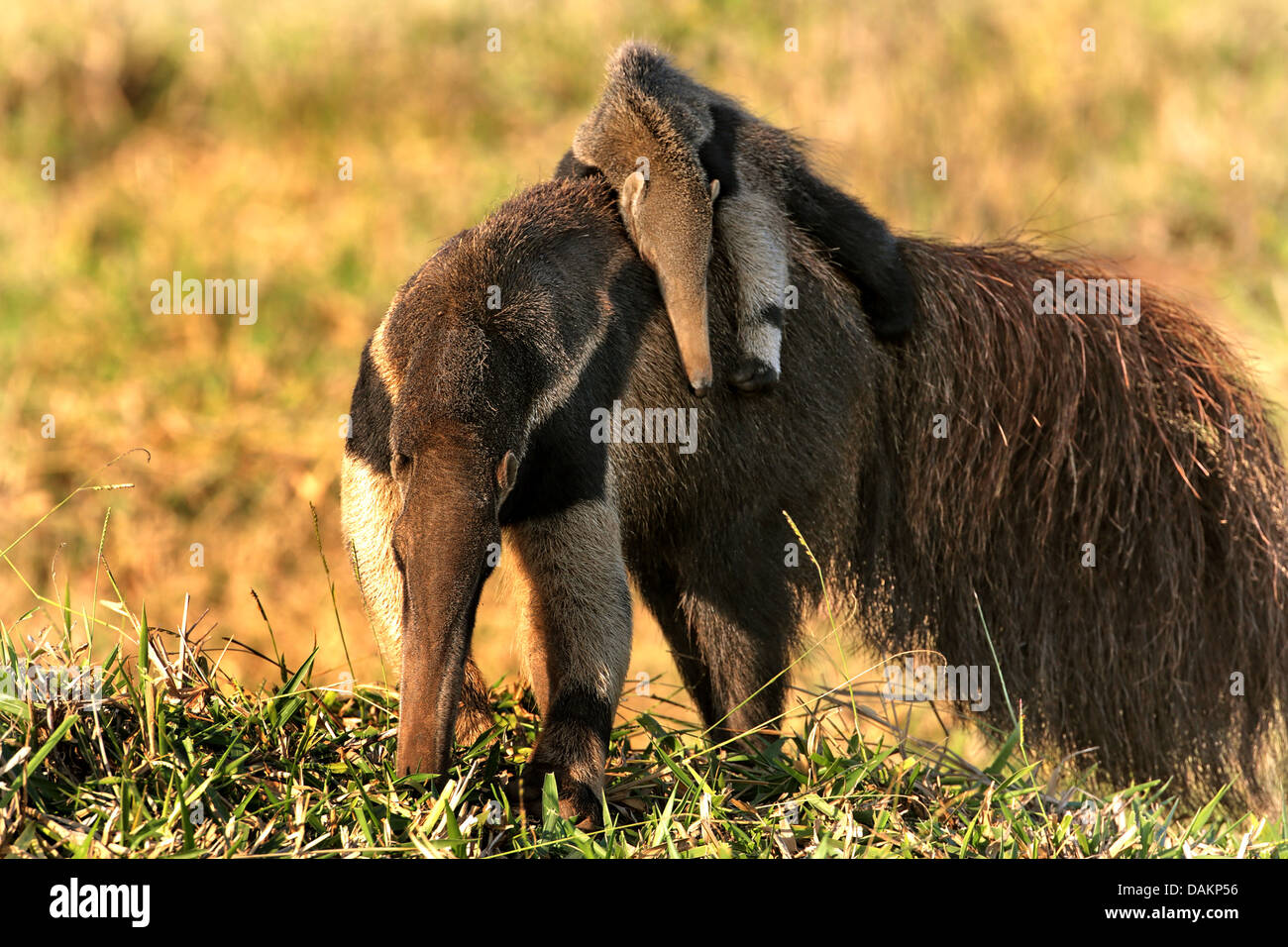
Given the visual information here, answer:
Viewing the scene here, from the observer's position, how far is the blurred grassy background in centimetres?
1211

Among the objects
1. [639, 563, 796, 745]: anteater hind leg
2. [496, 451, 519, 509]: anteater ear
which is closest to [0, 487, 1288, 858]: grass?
[639, 563, 796, 745]: anteater hind leg

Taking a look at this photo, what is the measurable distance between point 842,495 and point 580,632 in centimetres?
151

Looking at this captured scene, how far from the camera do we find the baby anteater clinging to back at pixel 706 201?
4047 mm

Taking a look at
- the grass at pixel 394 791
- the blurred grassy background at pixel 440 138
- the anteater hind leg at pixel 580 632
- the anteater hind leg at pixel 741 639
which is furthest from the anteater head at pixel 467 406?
the blurred grassy background at pixel 440 138

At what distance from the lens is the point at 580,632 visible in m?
3.70

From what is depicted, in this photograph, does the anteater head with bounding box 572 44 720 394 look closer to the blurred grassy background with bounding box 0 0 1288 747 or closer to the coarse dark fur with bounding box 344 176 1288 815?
the coarse dark fur with bounding box 344 176 1288 815

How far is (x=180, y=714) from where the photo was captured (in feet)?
12.5

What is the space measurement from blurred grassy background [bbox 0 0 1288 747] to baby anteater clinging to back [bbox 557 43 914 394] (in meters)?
7.47

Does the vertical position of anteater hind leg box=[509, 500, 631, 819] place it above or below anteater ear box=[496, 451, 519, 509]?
below

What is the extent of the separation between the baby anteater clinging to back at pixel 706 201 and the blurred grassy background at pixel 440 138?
747cm

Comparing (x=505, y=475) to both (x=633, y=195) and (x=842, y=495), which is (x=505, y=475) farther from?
(x=842, y=495)

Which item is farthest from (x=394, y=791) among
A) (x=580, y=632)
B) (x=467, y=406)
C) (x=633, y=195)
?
(x=633, y=195)
